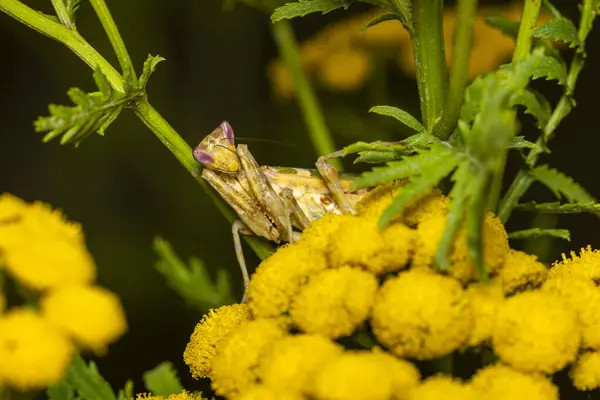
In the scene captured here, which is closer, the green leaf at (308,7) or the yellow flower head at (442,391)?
the yellow flower head at (442,391)

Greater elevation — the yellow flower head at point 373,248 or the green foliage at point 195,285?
the yellow flower head at point 373,248

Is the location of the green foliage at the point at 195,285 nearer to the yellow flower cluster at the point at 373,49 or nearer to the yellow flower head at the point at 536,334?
the yellow flower cluster at the point at 373,49

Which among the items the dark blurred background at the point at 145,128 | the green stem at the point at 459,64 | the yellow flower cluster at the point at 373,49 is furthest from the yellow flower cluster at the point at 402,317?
the dark blurred background at the point at 145,128

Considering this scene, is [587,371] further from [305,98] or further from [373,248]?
[305,98]

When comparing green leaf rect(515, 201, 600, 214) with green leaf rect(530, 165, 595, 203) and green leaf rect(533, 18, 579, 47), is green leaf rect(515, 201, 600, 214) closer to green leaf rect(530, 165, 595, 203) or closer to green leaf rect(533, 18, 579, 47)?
green leaf rect(530, 165, 595, 203)

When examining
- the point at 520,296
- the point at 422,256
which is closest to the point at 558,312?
the point at 520,296

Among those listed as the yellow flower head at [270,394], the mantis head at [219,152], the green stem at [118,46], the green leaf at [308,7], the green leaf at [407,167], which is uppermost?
the green stem at [118,46]

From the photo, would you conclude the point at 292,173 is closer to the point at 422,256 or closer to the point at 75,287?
the point at 422,256

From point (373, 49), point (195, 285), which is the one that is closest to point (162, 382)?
point (195, 285)
